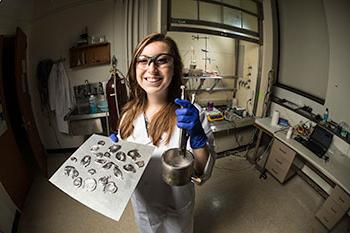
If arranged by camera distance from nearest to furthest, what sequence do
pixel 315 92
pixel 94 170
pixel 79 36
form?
pixel 94 170 < pixel 79 36 < pixel 315 92

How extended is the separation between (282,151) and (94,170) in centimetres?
208

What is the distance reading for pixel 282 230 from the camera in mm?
1694

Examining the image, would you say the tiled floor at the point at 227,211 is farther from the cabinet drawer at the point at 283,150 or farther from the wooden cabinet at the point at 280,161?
the cabinet drawer at the point at 283,150

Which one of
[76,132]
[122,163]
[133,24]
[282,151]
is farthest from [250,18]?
[76,132]

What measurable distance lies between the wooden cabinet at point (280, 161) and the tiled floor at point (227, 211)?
156mm

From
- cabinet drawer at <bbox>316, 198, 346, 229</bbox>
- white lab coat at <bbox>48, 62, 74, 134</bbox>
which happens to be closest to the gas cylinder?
white lab coat at <bbox>48, 62, 74, 134</bbox>

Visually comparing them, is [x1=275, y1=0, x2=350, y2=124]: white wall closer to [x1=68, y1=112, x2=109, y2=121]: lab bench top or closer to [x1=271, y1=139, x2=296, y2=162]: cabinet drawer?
[x1=271, y1=139, x2=296, y2=162]: cabinet drawer

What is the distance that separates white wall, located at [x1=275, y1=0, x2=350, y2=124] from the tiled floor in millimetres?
1035

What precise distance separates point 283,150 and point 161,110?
1794 mm

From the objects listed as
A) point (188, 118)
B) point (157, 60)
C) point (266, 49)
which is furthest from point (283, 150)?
point (157, 60)

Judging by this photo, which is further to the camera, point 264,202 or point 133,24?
point 264,202

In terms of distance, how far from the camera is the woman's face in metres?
0.81

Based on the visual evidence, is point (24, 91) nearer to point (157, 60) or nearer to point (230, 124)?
point (157, 60)

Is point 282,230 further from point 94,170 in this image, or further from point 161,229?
point 94,170
